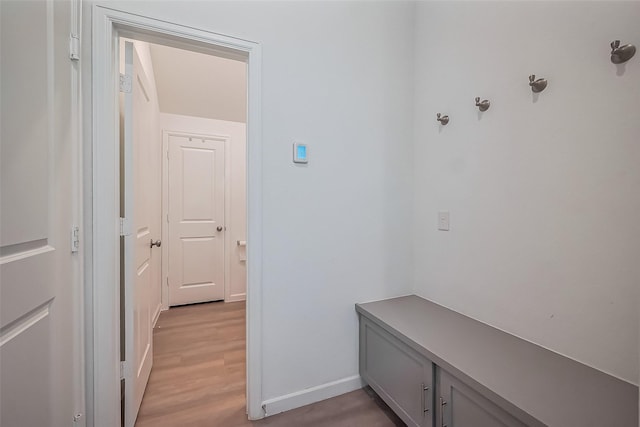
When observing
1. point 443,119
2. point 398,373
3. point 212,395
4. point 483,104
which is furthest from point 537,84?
point 212,395

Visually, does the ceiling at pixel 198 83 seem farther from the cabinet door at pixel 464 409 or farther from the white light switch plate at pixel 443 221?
the cabinet door at pixel 464 409

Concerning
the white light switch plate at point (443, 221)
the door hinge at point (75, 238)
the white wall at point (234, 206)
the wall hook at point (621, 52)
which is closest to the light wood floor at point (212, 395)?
the white wall at point (234, 206)

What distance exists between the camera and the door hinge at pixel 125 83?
4.41ft

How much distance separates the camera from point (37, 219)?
0.88 meters

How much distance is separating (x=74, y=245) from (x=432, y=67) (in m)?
2.23

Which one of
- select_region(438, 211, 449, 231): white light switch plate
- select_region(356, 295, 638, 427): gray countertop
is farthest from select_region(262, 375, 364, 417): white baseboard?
select_region(438, 211, 449, 231): white light switch plate

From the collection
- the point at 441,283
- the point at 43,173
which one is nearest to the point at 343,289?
the point at 441,283

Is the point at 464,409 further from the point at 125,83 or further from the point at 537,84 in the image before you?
the point at 125,83

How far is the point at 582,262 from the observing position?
1093 millimetres

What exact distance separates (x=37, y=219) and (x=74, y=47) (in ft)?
2.43

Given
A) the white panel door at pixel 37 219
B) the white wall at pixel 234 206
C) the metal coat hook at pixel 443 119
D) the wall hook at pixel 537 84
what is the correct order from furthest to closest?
the white wall at pixel 234 206, the metal coat hook at pixel 443 119, the wall hook at pixel 537 84, the white panel door at pixel 37 219

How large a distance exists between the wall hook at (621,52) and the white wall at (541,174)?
3 centimetres

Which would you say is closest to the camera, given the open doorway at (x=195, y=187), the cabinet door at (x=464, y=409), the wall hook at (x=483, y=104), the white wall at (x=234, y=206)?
A: the cabinet door at (x=464, y=409)

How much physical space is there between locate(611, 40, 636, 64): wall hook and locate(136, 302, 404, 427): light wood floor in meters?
1.92
